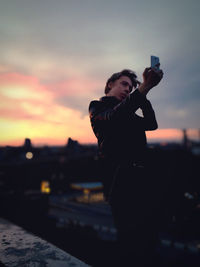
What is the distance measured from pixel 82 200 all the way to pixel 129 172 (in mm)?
30779

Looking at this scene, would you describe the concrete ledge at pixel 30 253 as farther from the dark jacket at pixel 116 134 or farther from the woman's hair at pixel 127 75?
the woman's hair at pixel 127 75

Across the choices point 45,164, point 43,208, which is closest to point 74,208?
point 45,164

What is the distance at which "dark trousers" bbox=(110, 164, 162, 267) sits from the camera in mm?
1483

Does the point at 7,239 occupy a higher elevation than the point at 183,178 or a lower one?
lower

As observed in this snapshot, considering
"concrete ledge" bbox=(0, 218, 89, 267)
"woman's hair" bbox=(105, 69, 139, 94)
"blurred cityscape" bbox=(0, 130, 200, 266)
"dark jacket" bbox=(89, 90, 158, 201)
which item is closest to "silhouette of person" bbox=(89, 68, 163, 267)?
"dark jacket" bbox=(89, 90, 158, 201)

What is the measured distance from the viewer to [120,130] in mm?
1606

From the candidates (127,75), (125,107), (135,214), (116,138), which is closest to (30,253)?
(135,214)

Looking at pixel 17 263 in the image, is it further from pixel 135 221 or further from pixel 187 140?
pixel 187 140

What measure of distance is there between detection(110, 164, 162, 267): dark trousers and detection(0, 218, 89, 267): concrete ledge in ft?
2.03

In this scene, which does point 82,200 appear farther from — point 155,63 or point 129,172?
point 155,63

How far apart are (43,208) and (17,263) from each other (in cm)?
594

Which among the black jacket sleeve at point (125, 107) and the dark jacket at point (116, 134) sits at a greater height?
the black jacket sleeve at point (125, 107)

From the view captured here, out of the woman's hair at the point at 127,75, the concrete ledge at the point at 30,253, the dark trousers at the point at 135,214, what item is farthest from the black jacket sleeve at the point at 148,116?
the concrete ledge at the point at 30,253

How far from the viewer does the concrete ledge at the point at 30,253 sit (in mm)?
979
